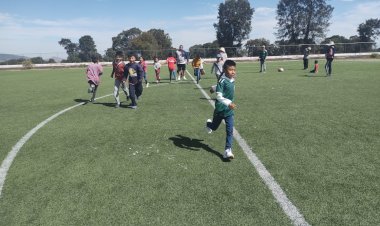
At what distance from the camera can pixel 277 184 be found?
16.1 feet

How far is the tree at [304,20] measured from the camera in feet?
304

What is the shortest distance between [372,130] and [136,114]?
21.0 ft

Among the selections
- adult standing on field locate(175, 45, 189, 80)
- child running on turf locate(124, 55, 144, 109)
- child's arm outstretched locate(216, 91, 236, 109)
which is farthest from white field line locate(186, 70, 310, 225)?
adult standing on field locate(175, 45, 189, 80)

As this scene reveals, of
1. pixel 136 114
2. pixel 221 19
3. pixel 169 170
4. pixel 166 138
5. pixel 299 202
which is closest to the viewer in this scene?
pixel 299 202

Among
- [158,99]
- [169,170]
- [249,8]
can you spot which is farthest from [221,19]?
[169,170]

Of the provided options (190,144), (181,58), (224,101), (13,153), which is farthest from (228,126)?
(181,58)

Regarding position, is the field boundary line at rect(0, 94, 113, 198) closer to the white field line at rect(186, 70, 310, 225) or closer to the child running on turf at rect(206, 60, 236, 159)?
the child running on turf at rect(206, 60, 236, 159)

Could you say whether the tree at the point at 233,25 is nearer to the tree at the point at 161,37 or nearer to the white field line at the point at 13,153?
the tree at the point at 161,37

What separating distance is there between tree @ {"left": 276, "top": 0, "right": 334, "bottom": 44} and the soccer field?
90472 mm

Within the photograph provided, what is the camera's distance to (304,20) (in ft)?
308

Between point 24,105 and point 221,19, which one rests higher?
point 221,19

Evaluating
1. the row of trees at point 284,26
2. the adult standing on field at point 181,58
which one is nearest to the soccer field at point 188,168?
the adult standing on field at point 181,58

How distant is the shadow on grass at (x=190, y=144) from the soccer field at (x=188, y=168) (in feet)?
0.07

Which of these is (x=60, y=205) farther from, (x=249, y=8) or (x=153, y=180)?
(x=249, y=8)
